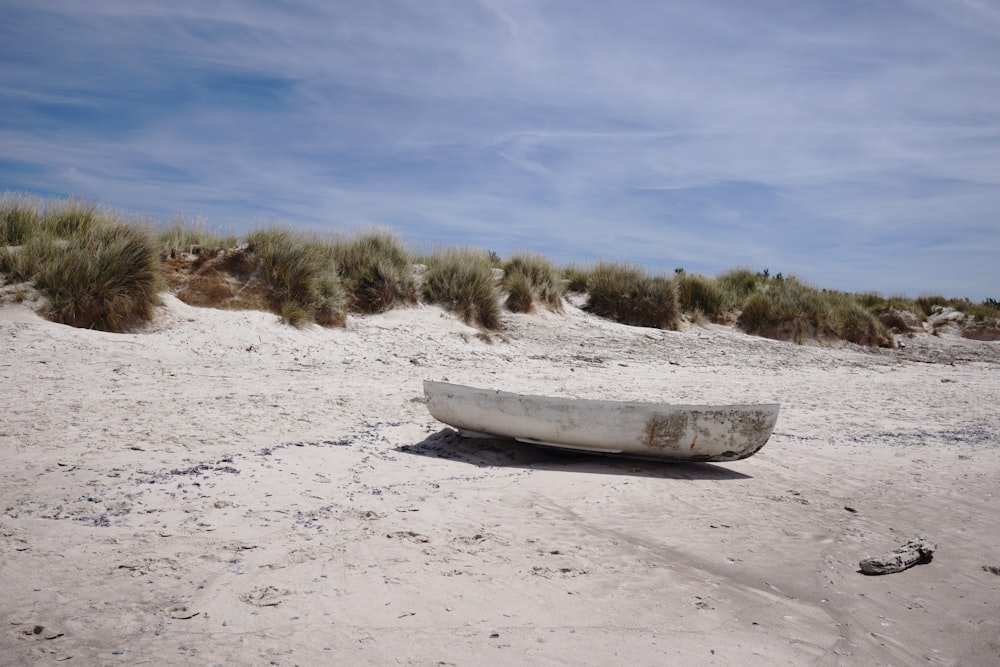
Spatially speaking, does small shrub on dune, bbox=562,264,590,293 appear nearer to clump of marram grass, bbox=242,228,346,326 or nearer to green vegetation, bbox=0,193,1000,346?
green vegetation, bbox=0,193,1000,346

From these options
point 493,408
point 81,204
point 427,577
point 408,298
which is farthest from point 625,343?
point 427,577

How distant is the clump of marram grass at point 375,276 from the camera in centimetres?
1150

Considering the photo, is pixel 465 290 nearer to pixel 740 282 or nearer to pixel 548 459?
pixel 548 459

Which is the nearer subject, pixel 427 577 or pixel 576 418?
pixel 427 577

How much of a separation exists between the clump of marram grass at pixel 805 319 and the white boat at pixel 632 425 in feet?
38.9

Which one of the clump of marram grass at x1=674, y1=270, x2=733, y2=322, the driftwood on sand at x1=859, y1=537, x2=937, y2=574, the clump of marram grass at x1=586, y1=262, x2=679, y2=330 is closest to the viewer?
the driftwood on sand at x1=859, y1=537, x2=937, y2=574

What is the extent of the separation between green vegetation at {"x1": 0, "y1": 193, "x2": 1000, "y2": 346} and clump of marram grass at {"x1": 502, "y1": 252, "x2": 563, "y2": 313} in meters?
0.03

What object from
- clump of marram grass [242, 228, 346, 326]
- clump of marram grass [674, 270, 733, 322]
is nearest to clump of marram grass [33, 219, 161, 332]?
clump of marram grass [242, 228, 346, 326]

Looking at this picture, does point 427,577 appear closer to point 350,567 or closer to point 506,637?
point 350,567

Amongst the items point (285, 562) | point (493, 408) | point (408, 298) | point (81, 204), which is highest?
point (81, 204)

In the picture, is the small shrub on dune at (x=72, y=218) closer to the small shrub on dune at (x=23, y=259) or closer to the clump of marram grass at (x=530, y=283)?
the small shrub on dune at (x=23, y=259)

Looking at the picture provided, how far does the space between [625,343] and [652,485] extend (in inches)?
311

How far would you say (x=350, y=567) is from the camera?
3.16 meters

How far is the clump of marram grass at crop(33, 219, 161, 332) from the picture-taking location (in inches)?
315
